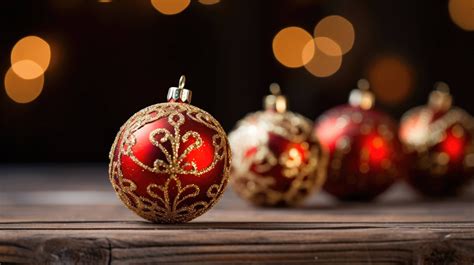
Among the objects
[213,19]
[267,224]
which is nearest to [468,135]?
[267,224]

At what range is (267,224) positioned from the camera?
1.01 meters

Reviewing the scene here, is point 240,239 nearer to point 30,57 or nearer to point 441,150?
point 441,150

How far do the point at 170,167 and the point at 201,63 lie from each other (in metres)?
2.06

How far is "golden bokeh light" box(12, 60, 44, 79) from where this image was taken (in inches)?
108

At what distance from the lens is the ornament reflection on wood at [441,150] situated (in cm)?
149

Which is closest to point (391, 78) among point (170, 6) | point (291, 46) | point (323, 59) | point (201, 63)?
point (323, 59)

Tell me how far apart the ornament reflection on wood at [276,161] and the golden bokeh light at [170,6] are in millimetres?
1538

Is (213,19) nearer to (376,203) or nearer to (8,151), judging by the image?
(8,151)

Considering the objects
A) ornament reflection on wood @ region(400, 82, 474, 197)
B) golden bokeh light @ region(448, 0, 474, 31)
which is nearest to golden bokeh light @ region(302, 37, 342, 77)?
golden bokeh light @ region(448, 0, 474, 31)

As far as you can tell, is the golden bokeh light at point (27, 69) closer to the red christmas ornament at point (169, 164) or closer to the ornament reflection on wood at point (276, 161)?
the ornament reflection on wood at point (276, 161)

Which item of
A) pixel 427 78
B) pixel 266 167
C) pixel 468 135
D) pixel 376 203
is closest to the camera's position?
pixel 266 167

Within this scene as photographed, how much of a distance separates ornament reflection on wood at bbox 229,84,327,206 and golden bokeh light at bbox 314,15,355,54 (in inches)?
69.6

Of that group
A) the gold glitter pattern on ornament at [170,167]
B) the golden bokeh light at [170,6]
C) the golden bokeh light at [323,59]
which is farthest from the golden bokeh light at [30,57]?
the gold glitter pattern on ornament at [170,167]

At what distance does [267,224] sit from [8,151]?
2.21m
